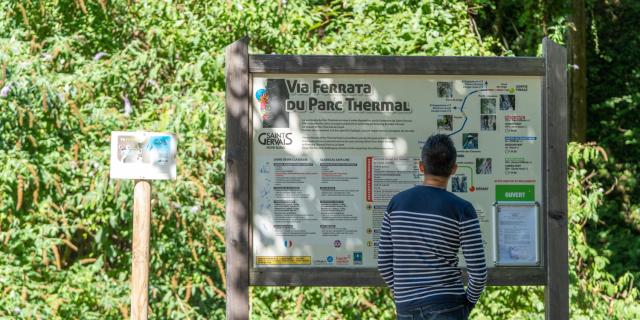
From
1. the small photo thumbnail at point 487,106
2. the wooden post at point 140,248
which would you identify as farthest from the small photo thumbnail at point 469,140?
the wooden post at point 140,248

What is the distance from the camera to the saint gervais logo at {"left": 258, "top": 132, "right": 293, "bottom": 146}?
502cm

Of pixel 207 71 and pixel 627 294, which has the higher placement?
pixel 207 71

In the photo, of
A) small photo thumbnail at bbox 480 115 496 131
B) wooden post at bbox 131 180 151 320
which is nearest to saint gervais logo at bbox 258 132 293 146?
wooden post at bbox 131 180 151 320

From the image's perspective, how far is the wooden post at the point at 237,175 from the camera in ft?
16.3

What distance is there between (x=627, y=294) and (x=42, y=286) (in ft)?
15.3

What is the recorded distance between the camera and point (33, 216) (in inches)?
270

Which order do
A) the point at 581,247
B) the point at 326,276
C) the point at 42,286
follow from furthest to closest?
the point at 581,247
the point at 42,286
the point at 326,276

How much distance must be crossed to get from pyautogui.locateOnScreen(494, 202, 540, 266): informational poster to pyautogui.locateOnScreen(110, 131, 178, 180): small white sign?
1829 millimetres

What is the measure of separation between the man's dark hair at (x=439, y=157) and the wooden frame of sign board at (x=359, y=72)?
103 cm

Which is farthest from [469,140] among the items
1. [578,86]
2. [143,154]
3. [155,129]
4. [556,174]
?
[578,86]

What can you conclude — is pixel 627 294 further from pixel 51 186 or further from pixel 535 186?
pixel 51 186

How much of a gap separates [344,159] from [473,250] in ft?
3.88

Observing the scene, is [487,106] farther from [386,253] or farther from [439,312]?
[439,312]

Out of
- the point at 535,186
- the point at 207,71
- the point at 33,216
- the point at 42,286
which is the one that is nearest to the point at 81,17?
the point at 207,71
